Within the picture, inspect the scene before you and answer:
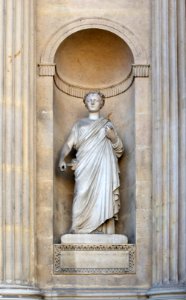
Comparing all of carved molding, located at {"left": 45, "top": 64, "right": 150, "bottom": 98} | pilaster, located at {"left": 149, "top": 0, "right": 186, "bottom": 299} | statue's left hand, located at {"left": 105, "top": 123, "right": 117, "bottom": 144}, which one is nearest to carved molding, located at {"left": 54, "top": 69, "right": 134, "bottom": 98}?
carved molding, located at {"left": 45, "top": 64, "right": 150, "bottom": 98}

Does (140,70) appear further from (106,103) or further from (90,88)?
(90,88)

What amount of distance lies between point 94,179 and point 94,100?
133cm

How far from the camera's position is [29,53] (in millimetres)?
21703

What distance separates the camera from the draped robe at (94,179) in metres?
21.8

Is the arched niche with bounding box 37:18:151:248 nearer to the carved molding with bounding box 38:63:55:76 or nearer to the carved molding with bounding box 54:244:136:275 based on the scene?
the carved molding with bounding box 38:63:55:76

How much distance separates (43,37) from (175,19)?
2179mm

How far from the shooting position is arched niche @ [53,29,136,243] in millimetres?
A: 22109

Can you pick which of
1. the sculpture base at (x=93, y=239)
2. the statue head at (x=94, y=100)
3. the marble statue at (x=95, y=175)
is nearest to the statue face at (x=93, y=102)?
the statue head at (x=94, y=100)

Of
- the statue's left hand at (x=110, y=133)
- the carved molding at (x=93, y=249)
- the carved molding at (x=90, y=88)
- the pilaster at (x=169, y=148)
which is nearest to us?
the pilaster at (x=169, y=148)

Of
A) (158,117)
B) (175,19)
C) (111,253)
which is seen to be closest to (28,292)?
(111,253)

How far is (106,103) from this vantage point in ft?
74.9

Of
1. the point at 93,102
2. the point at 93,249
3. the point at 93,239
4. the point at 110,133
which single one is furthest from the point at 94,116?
the point at 93,249

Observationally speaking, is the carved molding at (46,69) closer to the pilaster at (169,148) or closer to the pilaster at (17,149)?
the pilaster at (17,149)

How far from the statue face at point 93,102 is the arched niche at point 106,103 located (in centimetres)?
51
